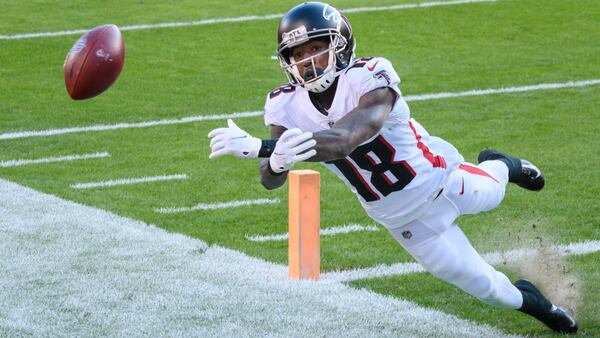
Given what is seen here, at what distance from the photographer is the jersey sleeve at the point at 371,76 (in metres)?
4.90

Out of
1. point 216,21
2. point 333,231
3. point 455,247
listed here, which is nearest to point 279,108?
point 455,247

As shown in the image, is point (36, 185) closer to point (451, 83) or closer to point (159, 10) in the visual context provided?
point (451, 83)

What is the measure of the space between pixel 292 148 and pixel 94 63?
2.25m

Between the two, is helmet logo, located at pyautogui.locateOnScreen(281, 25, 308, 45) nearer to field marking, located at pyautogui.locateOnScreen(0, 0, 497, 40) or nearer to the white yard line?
the white yard line

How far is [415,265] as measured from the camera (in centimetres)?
660

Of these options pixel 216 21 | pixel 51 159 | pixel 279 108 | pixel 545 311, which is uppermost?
pixel 279 108

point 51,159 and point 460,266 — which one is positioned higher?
point 460,266

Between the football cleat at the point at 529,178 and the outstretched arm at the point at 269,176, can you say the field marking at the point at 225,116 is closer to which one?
the football cleat at the point at 529,178

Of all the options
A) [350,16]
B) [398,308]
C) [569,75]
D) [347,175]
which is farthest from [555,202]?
[350,16]

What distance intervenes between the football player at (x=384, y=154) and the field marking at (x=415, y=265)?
1.02 meters

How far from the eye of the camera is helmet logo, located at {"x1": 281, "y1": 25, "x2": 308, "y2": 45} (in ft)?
16.2

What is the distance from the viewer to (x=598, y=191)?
791 cm

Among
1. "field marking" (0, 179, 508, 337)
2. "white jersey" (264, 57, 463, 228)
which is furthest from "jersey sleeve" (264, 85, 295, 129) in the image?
"field marking" (0, 179, 508, 337)

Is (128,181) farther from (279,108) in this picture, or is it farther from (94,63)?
(279,108)
